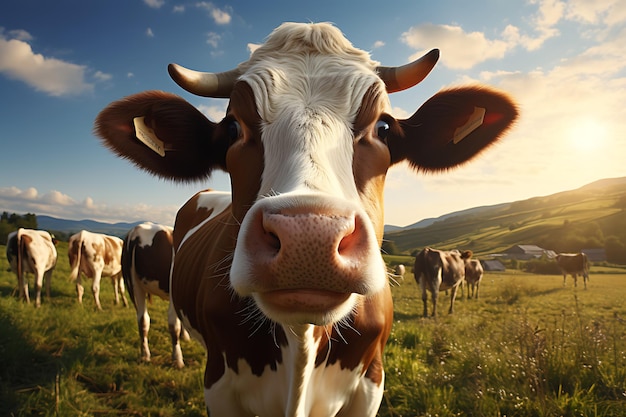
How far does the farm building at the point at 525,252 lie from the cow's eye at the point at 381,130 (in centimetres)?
3370

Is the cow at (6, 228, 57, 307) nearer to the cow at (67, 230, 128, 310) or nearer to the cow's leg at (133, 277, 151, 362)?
the cow at (67, 230, 128, 310)

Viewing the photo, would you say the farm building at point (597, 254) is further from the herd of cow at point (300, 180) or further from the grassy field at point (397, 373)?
the herd of cow at point (300, 180)

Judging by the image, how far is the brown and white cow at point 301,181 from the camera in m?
1.17

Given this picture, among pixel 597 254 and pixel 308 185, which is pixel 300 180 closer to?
pixel 308 185

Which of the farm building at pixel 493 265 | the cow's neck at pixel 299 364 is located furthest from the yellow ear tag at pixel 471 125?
the farm building at pixel 493 265

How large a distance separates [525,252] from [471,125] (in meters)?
36.8

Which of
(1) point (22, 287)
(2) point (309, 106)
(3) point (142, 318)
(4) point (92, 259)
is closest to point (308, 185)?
(2) point (309, 106)

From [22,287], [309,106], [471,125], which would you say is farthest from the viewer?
[22,287]

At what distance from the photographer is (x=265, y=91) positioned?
71.4 inches

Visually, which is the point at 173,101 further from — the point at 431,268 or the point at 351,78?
the point at 431,268

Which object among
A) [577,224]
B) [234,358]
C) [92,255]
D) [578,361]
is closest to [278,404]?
[234,358]

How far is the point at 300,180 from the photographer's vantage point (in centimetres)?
131

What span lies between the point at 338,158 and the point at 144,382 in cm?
485

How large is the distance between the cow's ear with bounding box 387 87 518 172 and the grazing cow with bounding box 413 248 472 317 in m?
10.8
